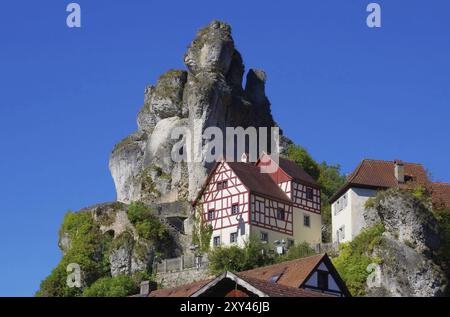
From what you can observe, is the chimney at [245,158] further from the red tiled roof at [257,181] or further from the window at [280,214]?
the window at [280,214]

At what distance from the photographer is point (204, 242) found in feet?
276

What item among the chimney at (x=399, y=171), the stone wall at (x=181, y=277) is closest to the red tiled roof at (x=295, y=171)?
the chimney at (x=399, y=171)

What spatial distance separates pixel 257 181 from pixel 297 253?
28.0 feet

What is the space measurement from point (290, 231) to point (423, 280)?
14987 mm

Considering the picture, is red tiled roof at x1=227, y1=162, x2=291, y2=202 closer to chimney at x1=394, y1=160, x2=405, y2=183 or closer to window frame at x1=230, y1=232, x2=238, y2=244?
window frame at x1=230, y1=232, x2=238, y2=244

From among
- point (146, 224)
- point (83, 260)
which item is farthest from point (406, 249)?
point (83, 260)

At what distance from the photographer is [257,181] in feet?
281

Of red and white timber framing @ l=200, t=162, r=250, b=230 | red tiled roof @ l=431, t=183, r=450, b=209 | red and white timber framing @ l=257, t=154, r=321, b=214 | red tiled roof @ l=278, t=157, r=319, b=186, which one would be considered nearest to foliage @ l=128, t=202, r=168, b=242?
red and white timber framing @ l=200, t=162, r=250, b=230

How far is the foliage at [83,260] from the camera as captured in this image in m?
84.1

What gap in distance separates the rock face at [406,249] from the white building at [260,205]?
31.8ft

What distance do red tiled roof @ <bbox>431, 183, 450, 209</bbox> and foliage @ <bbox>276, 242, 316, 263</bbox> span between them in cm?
751

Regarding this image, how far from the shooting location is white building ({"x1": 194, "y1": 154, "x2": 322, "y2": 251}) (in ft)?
272
